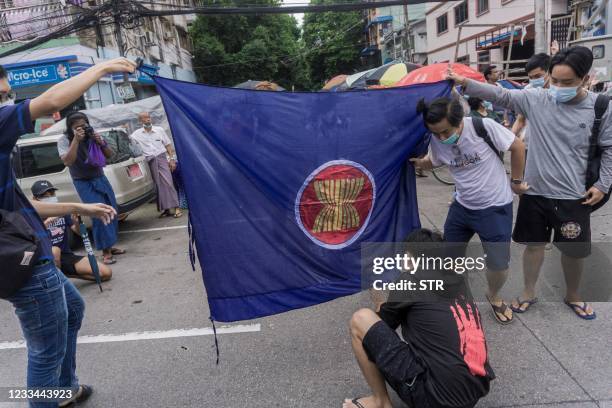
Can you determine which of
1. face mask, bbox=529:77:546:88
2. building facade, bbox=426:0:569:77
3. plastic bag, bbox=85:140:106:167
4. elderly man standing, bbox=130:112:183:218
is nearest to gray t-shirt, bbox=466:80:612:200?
face mask, bbox=529:77:546:88

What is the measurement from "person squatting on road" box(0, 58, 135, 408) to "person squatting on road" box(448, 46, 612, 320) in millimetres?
2335

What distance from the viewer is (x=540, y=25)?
9602 millimetres

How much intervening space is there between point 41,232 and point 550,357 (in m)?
3.00

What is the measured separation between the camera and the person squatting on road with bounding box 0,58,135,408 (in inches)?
71.5

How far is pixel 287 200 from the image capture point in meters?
2.81

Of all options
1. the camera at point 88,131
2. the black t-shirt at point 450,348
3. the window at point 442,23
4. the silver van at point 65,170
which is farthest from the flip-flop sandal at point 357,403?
the window at point 442,23

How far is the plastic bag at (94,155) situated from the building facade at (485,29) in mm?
11851

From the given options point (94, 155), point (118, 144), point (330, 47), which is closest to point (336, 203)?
point (94, 155)

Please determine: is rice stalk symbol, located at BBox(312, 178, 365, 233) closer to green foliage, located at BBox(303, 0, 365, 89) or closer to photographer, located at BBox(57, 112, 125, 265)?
photographer, located at BBox(57, 112, 125, 265)

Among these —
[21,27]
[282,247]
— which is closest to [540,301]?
[282,247]

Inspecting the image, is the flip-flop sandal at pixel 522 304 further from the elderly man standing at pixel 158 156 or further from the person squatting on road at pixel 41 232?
the elderly man standing at pixel 158 156

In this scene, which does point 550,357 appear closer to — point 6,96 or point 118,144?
point 6,96

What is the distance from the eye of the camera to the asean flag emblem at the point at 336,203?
2857 millimetres

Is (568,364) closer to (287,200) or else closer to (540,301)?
(540,301)
